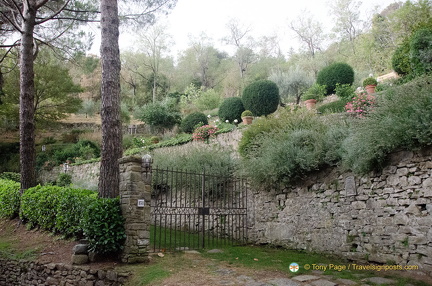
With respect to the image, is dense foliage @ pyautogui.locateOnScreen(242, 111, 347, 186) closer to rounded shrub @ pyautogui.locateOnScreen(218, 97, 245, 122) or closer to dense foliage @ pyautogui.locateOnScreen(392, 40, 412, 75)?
dense foliage @ pyautogui.locateOnScreen(392, 40, 412, 75)

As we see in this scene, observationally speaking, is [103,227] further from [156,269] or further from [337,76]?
[337,76]

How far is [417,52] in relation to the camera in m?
9.23

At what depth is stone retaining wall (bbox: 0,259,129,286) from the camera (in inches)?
179

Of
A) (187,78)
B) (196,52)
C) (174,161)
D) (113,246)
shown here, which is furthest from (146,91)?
(113,246)

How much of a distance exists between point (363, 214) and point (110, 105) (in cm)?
514

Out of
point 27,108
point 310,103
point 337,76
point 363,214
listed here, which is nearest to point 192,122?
point 310,103

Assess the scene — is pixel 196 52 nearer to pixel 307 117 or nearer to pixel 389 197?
pixel 307 117

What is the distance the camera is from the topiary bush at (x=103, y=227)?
4842 millimetres

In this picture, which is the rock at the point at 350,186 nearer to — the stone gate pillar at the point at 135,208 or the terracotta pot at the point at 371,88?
the stone gate pillar at the point at 135,208

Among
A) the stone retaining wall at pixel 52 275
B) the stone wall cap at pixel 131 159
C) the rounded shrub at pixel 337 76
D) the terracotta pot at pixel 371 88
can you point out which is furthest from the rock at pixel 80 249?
the rounded shrub at pixel 337 76

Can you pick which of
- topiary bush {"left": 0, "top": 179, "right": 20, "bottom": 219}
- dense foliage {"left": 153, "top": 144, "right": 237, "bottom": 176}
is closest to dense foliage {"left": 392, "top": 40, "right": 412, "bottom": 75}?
dense foliage {"left": 153, "top": 144, "right": 237, "bottom": 176}

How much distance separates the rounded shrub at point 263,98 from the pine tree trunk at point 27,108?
334 inches

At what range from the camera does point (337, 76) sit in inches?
531

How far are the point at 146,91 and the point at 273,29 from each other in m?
13.2
